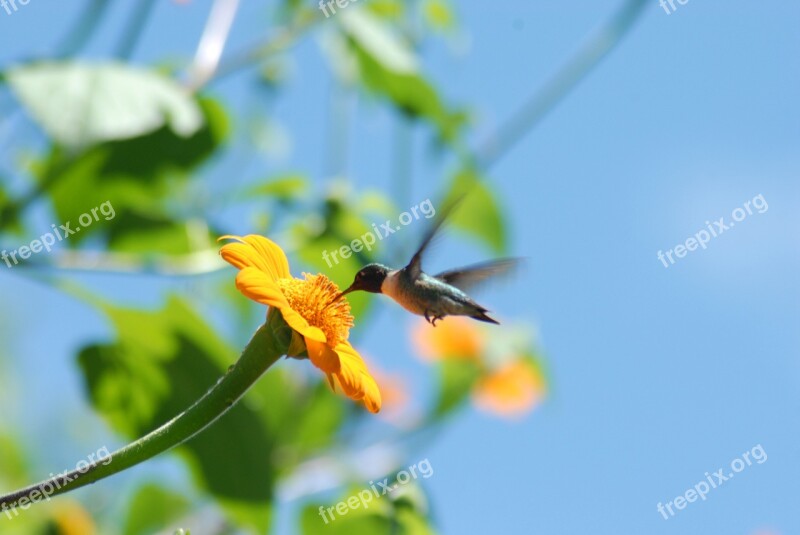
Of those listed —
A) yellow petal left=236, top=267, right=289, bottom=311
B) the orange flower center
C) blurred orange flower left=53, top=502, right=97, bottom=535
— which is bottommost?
yellow petal left=236, top=267, right=289, bottom=311

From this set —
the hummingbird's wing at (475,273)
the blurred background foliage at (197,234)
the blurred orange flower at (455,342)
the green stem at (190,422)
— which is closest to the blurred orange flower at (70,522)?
the blurred background foliage at (197,234)

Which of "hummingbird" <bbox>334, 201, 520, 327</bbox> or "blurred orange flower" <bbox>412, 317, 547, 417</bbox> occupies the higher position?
"blurred orange flower" <bbox>412, 317, 547, 417</bbox>

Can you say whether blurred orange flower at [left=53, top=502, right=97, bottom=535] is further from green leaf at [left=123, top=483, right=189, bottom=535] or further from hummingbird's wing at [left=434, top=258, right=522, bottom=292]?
hummingbird's wing at [left=434, top=258, right=522, bottom=292]

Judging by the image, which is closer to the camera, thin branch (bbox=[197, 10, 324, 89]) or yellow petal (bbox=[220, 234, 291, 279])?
yellow petal (bbox=[220, 234, 291, 279])

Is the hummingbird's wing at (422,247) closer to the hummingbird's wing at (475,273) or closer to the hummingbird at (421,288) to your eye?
the hummingbird at (421,288)

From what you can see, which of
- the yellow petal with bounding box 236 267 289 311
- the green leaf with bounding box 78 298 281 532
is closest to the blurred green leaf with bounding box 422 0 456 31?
the green leaf with bounding box 78 298 281 532

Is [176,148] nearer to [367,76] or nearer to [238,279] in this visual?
[367,76]

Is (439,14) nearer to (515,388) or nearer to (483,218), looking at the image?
(483,218)

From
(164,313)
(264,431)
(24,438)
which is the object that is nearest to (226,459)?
(264,431)
